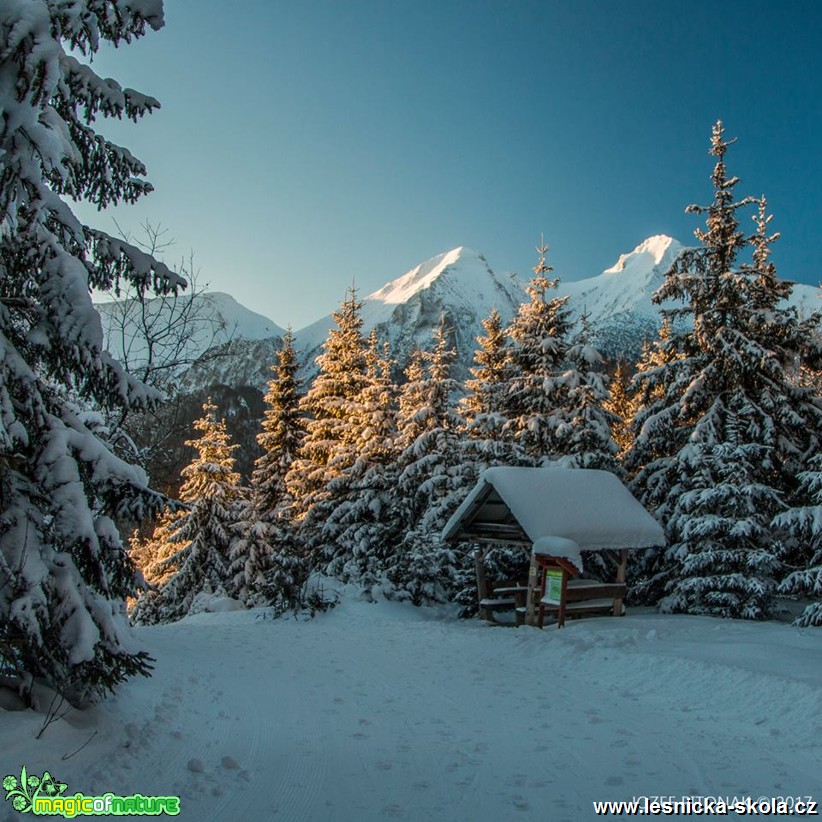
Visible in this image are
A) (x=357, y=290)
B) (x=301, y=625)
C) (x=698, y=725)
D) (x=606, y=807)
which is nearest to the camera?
(x=606, y=807)

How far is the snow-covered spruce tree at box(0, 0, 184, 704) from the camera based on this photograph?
508 cm

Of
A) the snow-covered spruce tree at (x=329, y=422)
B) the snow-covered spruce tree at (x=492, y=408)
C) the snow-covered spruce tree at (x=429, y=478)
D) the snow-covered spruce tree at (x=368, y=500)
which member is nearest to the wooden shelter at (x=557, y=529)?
the snow-covered spruce tree at (x=429, y=478)

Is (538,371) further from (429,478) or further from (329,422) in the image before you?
(329,422)

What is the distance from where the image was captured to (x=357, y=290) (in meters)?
28.7

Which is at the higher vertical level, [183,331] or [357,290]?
[357,290]

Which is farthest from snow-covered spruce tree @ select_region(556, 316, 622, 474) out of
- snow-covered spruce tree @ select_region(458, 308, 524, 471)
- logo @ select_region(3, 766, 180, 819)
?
logo @ select_region(3, 766, 180, 819)

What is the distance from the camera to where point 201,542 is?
957 inches

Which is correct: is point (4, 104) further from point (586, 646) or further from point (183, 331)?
point (586, 646)

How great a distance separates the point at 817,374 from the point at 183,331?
64.7 feet

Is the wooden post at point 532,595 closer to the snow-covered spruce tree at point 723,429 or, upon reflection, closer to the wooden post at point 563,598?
the wooden post at point 563,598

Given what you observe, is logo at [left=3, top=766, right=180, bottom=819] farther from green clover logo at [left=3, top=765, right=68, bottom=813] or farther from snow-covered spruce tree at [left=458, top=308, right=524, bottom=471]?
snow-covered spruce tree at [left=458, top=308, right=524, bottom=471]

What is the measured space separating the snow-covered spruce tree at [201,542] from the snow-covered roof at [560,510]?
460 inches

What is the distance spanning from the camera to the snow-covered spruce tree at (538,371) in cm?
2091

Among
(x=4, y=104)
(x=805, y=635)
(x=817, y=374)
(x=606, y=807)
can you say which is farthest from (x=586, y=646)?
(x=817, y=374)
